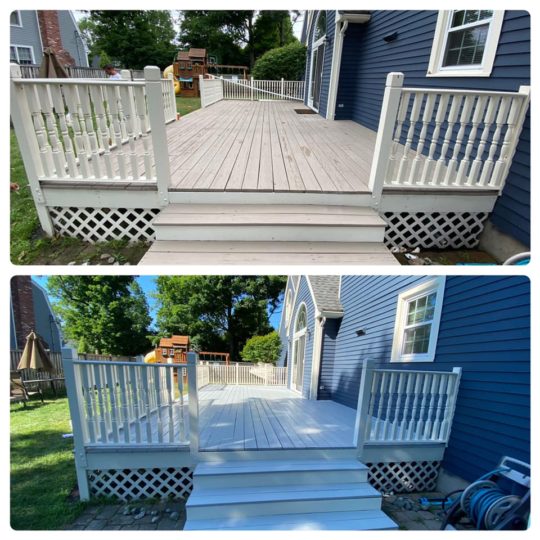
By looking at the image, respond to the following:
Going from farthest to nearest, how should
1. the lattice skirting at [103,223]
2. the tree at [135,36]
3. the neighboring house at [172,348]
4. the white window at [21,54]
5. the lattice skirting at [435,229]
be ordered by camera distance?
the white window at [21,54] < the tree at [135,36] < the neighboring house at [172,348] < the lattice skirting at [435,229] < the lattice skirting at [103,223]

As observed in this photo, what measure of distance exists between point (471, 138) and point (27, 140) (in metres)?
4.27

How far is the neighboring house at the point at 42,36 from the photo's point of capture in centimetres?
1251

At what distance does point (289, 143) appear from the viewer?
17.0 ft

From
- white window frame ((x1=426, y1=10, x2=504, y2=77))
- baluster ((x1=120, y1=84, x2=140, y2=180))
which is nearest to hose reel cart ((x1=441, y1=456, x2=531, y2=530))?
white window frame ((x1=426, y1=10, x2=504, y2=77))

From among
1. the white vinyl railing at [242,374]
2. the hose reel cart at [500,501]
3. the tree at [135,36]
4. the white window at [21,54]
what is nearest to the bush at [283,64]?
the tree at [135,36]

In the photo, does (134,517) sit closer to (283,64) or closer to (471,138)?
(471,138)

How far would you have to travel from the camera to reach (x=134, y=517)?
2820 mm

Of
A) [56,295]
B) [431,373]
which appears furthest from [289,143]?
[56,295]

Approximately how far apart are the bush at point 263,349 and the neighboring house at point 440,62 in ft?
24.3

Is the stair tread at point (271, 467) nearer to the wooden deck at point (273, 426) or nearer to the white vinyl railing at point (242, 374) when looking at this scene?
the wooden deck at point (273, 426)

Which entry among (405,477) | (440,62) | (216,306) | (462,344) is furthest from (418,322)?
(216,306)
